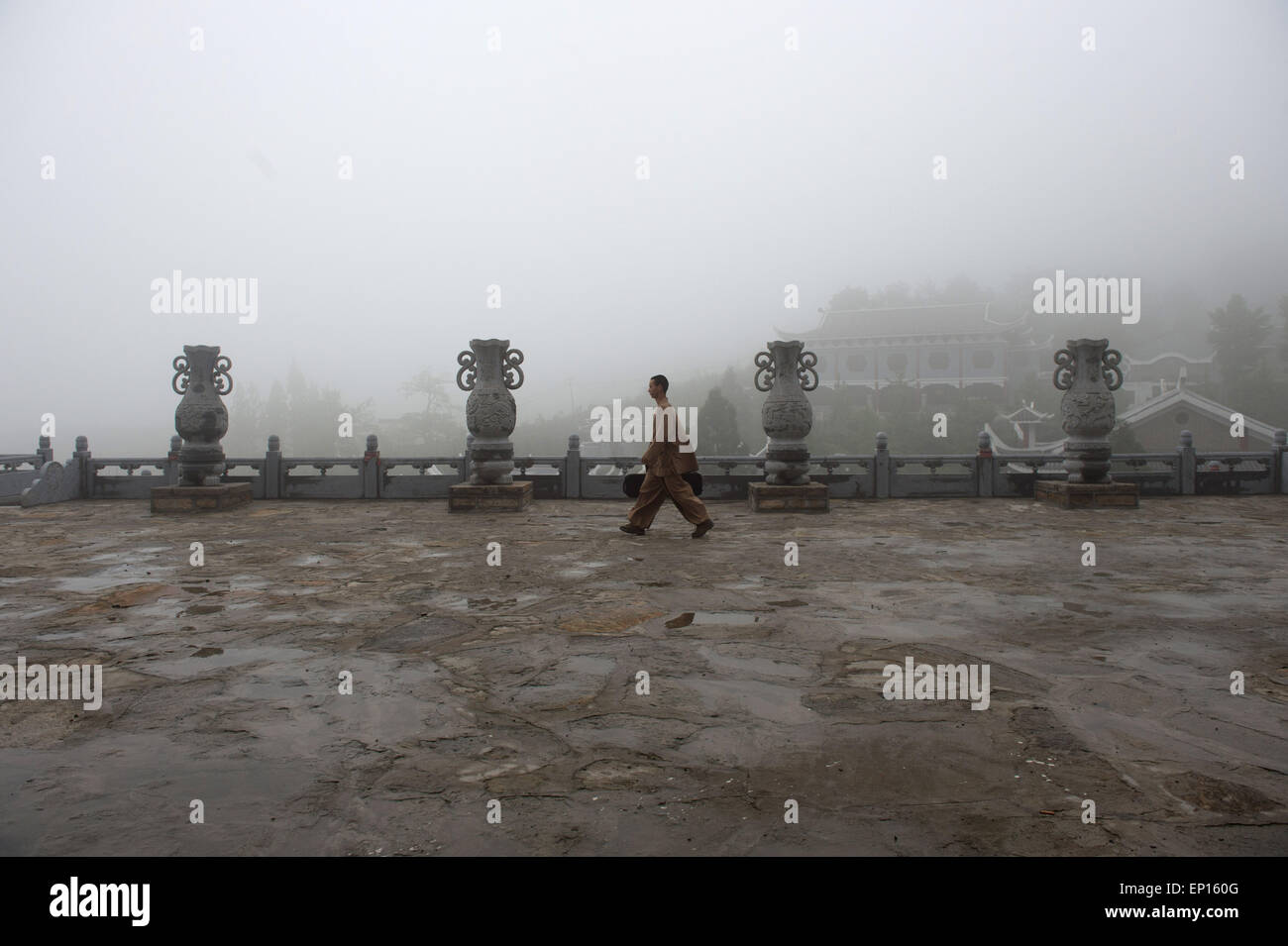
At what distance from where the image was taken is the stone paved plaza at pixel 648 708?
2109mm

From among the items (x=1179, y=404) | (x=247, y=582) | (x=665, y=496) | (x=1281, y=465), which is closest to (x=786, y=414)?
(x=665, y=496)

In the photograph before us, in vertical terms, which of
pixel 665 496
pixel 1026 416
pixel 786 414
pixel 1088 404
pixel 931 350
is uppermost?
pixel 931 350

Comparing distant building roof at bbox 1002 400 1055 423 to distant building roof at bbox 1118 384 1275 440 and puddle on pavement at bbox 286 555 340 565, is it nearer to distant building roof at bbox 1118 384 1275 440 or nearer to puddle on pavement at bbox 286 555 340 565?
distant building roof at bbox 1118 384 1275 440

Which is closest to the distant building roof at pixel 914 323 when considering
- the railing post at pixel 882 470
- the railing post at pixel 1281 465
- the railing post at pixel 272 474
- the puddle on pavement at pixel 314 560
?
the railing post at pixel 1281 465

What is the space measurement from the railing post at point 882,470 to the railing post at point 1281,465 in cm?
584

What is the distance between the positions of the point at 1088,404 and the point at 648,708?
9245 millimetres

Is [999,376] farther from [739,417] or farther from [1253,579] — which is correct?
[1253,579]

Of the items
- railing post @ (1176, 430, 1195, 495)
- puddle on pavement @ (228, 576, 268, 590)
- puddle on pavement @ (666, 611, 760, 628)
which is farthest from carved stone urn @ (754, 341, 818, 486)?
puddle on pavement @ (228, 576, 268, 590)

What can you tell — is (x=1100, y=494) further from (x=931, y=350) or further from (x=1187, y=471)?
(x=931, y=350)

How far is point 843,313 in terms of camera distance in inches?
1490

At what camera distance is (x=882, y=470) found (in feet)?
37.4

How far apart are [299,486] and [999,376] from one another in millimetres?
30457

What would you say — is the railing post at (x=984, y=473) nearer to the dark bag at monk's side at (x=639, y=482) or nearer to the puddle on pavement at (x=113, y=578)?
the dark bag at monk's side at (x=639, y=482)

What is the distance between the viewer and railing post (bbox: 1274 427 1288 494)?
1164cm
